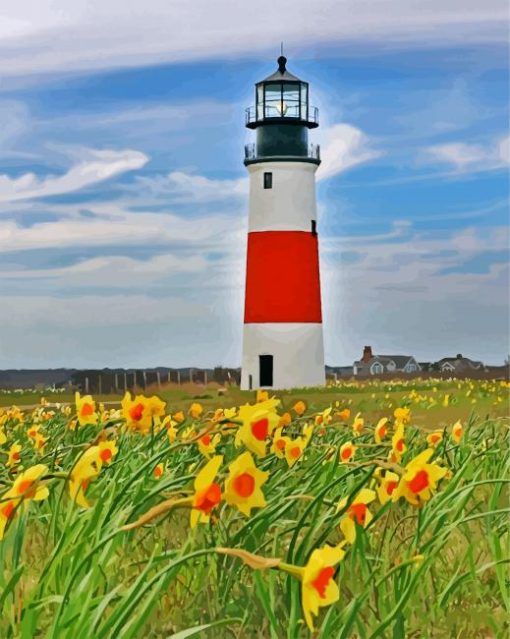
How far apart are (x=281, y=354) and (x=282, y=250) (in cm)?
265

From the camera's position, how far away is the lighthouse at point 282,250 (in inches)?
977

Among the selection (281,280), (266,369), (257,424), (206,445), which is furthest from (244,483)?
(266,369)

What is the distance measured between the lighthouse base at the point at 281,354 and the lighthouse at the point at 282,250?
0.08 feet

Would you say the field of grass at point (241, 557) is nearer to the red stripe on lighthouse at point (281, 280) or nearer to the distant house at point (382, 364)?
the red stripe on lighthouse at point (281, 280)

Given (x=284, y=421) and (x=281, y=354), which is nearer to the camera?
(x=284, y=421)

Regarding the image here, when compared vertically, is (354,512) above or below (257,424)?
below

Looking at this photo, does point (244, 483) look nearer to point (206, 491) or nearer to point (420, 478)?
point (206, 491)

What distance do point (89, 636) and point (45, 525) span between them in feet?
7.42

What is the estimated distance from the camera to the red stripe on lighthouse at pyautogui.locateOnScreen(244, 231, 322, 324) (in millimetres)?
24641

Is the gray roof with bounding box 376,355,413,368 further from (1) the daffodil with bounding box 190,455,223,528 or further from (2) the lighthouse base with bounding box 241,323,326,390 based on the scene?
(1) the daffodil with bounding box 190,455,223,528

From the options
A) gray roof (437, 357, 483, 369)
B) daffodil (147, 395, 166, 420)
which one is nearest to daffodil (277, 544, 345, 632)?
daffodil (147, 395, 166, 420)

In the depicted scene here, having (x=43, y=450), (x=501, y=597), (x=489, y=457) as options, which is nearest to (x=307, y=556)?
(x=501, y=597)

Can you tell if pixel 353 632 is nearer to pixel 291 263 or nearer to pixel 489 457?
pixel 489 457

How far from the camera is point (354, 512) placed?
306 cm
